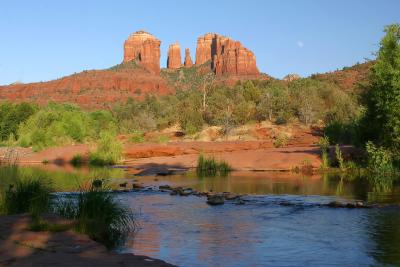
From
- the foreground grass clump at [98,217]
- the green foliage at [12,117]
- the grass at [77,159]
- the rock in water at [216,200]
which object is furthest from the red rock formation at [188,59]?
the foreground grass clump at [98,217]

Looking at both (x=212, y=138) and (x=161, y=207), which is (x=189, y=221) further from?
(x=212, y=138)

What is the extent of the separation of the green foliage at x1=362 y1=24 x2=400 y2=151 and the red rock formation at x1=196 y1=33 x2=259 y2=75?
121635 mm

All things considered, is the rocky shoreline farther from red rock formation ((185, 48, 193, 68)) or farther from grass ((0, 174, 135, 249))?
red rock formation ((185, 48, 193, 68))

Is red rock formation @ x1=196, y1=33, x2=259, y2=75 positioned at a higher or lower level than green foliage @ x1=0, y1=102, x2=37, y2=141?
higher

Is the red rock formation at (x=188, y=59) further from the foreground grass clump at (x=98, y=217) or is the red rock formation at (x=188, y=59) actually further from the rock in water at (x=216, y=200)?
the foreground grass clump at (x=98, y=217)

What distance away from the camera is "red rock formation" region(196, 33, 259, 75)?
148875mm

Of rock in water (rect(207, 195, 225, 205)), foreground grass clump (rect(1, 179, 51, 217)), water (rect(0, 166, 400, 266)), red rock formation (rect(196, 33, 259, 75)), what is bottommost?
water (rect(0, 166, 400, 266))

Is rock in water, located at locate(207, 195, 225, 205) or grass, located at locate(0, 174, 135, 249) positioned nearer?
grass, located at locate(0, 174, 135, 249)

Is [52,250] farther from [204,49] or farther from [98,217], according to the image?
[204,49]

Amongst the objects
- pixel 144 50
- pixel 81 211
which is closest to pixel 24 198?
pixel 81 211

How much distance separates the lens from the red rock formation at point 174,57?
559ft

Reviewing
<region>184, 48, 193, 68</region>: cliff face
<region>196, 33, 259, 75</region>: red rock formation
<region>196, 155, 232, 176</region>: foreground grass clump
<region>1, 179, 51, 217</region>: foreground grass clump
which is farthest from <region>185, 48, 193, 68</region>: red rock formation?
<region>1, 179, 51, 217</region>: foreground grass clump

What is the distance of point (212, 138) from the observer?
5384 centimetres

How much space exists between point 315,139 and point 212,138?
1128cm
